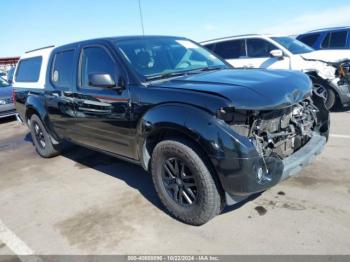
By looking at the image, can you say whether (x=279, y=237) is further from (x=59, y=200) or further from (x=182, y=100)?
(x=59, y=200)

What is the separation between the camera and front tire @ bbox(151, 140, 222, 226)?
10.1 feet

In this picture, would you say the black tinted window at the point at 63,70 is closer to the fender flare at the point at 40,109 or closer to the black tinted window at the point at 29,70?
the fender flare at the point at 40,109

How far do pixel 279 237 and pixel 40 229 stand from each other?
8.15 ft

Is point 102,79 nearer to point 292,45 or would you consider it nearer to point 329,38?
point 292,45

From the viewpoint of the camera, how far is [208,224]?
11.2ft

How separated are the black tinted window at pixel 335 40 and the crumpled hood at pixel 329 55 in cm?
46

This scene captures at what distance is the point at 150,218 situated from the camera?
3.66m

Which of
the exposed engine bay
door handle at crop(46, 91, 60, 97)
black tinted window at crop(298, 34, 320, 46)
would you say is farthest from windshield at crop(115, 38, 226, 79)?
black tinted window at crop(298, 34, 320, 46)

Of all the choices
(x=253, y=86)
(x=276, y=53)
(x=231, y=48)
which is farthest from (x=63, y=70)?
(x=231, y=48)

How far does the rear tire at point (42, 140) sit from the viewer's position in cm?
610

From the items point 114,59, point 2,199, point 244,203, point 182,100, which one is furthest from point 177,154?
point 2,199

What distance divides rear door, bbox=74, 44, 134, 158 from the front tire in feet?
1.87

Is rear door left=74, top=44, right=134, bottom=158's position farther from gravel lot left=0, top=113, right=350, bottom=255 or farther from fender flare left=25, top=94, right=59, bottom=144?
fender flare left=25, top=94, right=59, bottom=144

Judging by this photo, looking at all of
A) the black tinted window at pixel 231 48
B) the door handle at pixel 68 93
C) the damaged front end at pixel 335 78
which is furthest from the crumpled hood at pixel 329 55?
the door handle at pixel 68 93
